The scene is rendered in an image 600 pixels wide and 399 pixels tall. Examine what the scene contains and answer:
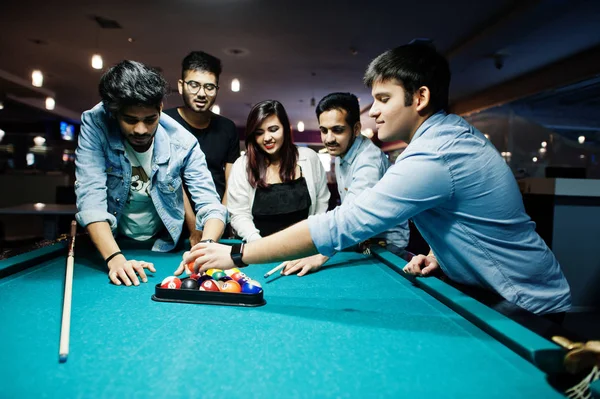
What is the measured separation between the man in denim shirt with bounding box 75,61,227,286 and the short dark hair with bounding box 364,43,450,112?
938mm

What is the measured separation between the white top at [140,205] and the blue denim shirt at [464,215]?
3.81 feet

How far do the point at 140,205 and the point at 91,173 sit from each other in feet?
1.11

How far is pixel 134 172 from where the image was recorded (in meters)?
2.14

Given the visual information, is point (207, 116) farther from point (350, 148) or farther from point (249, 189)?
point (350, 148)

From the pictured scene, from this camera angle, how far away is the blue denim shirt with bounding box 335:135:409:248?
2283 millimetres

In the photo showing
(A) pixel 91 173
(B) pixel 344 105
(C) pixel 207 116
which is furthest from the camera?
(C) pixel 207 116

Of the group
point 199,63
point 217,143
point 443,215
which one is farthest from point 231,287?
point 199,63

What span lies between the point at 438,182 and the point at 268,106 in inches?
59.5

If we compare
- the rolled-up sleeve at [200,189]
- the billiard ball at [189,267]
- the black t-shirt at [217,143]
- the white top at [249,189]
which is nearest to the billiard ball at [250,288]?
the billiard ball at [189,267]

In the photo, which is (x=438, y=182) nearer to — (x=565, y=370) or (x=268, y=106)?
(x=565, y=370)

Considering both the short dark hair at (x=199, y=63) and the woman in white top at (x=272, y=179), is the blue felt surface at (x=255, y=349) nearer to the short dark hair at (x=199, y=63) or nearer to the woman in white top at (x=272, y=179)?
the woman in white top at (x=272, y=179)

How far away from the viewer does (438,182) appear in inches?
49.8

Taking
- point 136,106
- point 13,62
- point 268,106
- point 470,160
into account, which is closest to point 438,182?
point 470,160

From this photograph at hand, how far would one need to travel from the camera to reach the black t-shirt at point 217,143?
9.69ft
